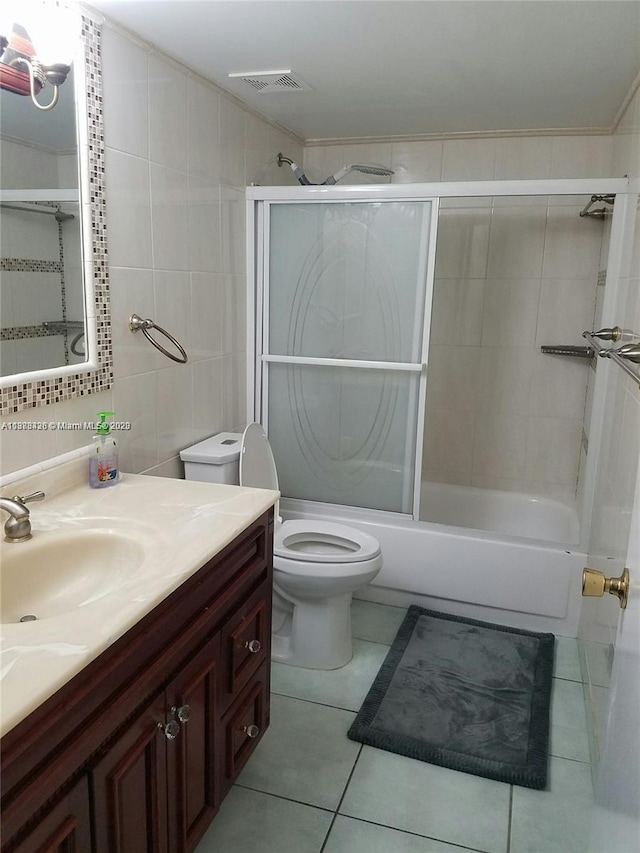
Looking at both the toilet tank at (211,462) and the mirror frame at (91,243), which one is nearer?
the mirror frame at (91,243)

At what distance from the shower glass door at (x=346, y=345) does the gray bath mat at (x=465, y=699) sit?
1.93 ft

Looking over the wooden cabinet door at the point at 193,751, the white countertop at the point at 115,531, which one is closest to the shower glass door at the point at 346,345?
the white countertop at the point at 115,531

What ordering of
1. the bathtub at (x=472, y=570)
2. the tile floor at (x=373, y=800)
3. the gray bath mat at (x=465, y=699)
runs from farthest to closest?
1. the bathtub at (x=472, y=570)
2. the gray bath mat at (x=465, y=699)
3. the tile floor at (x=373, y=800)

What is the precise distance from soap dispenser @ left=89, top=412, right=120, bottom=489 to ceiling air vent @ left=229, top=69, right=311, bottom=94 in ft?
4.35

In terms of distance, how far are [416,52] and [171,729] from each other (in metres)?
2.04

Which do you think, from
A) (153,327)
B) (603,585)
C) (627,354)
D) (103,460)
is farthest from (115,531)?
Result: (627,354)

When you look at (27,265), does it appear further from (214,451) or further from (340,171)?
(340,171)

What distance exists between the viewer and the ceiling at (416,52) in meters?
1.80

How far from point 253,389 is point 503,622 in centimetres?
145

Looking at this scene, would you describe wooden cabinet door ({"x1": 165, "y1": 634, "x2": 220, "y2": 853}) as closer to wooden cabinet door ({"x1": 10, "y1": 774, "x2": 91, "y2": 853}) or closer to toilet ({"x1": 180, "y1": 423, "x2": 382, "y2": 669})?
wooden cabinet door ({"x1": 10, "y1": 774, "x2": 91, "y2": 853})

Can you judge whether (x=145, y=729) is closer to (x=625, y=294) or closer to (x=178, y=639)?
(x=178, y=639)

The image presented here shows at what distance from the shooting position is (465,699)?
227 centimetres
